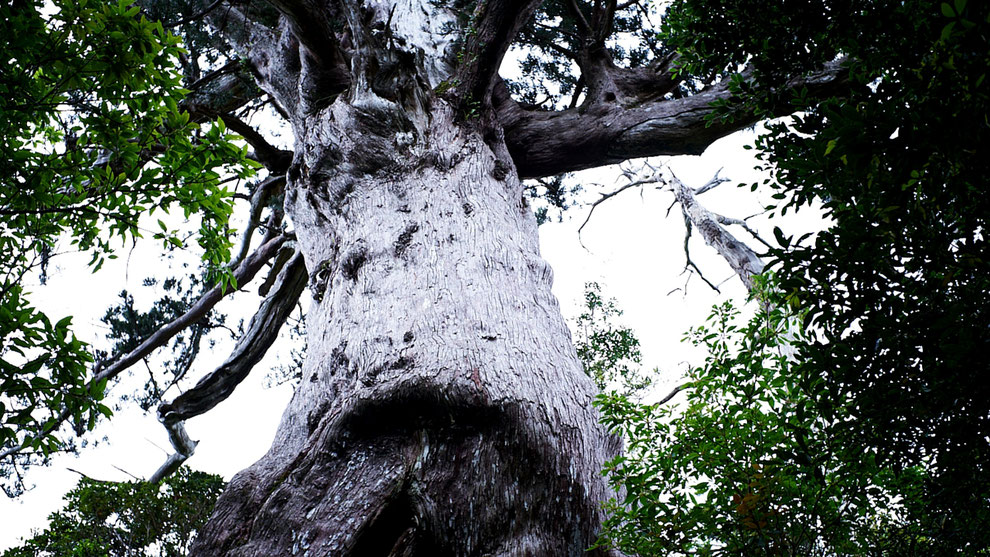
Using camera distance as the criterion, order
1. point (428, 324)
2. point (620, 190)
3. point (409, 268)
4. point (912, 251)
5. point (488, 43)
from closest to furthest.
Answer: point (912, 251) < point (428, 324) < point (409, 268) < point (488, 43) < point (620, 190)

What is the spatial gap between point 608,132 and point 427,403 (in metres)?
2.68

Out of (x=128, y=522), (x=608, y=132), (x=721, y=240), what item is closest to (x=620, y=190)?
(x=721, y=240)

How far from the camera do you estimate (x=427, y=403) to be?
208cm

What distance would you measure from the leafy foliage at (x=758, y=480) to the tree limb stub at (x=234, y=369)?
2.82 metres

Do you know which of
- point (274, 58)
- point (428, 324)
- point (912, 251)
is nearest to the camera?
point (912, 251)

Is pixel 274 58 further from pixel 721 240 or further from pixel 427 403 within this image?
pixel 721 240

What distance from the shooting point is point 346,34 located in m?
4.29

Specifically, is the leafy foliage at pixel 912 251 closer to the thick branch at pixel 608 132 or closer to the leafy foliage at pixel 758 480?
the leafy foliage at pixel 758 480

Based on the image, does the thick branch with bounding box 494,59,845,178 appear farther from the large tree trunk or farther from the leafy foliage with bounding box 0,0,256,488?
the leafy foliage with bounding box 0,0,256,488

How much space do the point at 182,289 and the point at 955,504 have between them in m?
7.15

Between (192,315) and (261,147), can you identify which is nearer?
(261,147)

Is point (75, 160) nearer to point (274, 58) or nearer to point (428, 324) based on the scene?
point (428, 324)

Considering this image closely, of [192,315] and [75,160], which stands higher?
[192,315]

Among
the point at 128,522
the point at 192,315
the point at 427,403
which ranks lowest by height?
the point at 427,403
